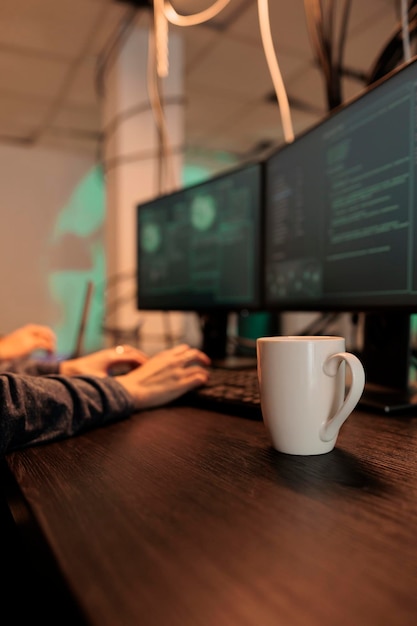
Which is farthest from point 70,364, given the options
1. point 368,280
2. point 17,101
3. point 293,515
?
point 17,101

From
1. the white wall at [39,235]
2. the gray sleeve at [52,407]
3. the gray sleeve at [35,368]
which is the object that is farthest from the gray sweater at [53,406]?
the white wall at [39,235]

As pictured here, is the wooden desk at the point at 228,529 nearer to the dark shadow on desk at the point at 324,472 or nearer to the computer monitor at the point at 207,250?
the dark shadow on desk at the point at 324,472

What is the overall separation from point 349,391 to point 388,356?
1.30ft

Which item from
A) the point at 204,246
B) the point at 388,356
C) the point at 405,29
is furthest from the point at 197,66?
the point at 388,356

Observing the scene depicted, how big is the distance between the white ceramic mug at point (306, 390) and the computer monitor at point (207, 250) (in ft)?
2.05

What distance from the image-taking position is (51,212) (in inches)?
135

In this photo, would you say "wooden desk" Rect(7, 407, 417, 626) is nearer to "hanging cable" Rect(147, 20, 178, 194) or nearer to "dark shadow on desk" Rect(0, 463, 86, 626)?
"dark shadow on desk" Rect(0, 463, 86, 626)

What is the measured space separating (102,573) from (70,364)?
2.17 feet

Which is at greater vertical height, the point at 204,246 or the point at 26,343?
the point at 204,246

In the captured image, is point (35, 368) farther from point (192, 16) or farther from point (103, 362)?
point (192, 16)

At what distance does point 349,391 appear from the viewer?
0.41m

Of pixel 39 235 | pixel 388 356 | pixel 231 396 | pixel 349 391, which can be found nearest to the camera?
pixel 349 391

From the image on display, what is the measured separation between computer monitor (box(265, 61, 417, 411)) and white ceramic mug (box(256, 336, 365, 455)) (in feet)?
0.69

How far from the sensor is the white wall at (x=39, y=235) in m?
3.30
